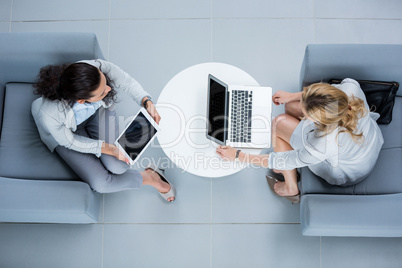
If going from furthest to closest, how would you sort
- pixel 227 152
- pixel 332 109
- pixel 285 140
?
pixel 285 140
pixel 227 152
pixel 332 109

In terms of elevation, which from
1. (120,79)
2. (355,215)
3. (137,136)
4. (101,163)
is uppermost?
(120,79)

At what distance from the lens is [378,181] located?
1862mm

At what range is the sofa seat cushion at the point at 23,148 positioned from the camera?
191 cm

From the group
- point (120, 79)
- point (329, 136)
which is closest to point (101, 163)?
point (120, 79)

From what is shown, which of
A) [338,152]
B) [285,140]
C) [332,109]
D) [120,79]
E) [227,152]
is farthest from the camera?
[285,140]

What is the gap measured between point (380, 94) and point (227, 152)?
886 mm

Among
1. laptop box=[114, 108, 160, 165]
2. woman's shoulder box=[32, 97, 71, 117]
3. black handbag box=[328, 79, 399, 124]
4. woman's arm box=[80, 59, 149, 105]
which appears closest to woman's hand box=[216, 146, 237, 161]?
laptop box=[114, 108, 160, 165]

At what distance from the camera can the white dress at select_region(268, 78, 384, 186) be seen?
160cm

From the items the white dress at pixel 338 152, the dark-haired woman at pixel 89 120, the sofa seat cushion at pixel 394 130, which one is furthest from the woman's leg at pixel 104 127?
the sofa seat cushion at pixel 394 130

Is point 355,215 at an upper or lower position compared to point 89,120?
lower

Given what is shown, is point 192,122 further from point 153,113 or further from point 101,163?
point 101,163

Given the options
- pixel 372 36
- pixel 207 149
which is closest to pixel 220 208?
pixel 207 149

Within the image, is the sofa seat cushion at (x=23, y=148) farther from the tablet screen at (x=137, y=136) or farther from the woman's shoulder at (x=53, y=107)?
the tablet screen at (x=137, y=136)

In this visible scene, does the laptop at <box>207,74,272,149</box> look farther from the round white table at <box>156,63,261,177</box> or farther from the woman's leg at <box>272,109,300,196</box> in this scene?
the woman's leg at <box>272,109,300,196</box>
